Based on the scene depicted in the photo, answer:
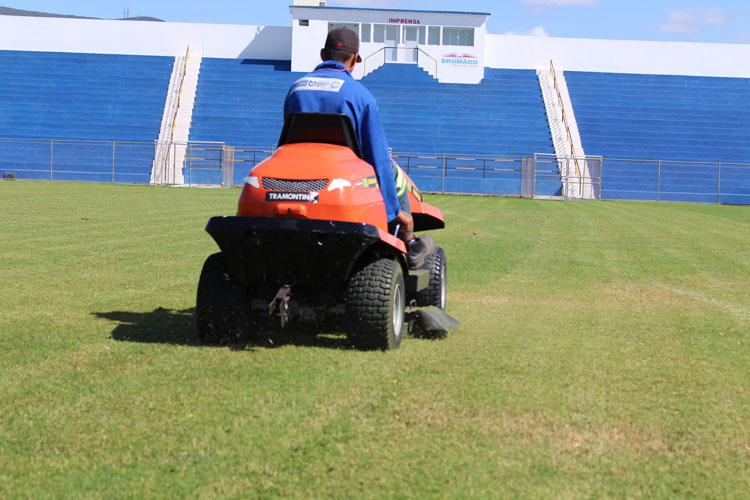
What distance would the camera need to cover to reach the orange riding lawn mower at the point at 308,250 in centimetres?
490

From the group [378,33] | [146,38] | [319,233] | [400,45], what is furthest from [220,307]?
[146,38]

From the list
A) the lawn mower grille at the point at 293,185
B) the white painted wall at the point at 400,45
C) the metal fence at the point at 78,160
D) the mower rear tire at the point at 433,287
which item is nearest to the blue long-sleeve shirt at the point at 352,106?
the lawn mower grille at the point at 293,185

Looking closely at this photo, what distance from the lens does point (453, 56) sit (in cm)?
4597

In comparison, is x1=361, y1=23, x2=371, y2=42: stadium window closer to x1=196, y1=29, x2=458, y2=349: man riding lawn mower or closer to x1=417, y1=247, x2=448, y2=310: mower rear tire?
x1=417, y1=247, x2=448, y2=310: mower rear tire

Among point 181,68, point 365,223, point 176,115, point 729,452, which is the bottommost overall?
point 729,452

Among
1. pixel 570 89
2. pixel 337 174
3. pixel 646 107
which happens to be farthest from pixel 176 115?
pixel 337 174

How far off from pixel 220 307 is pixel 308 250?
2.23 feet

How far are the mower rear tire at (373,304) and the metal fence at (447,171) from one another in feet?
105

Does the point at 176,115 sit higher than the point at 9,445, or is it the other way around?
the point at 176,115

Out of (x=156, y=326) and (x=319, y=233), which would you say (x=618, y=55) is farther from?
(x=319, y=233)

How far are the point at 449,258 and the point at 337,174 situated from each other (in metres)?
6.07

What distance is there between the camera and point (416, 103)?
43344 mm

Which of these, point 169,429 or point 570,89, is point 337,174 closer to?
point 169,429

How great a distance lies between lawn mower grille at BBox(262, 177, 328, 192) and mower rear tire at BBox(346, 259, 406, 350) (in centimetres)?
57
